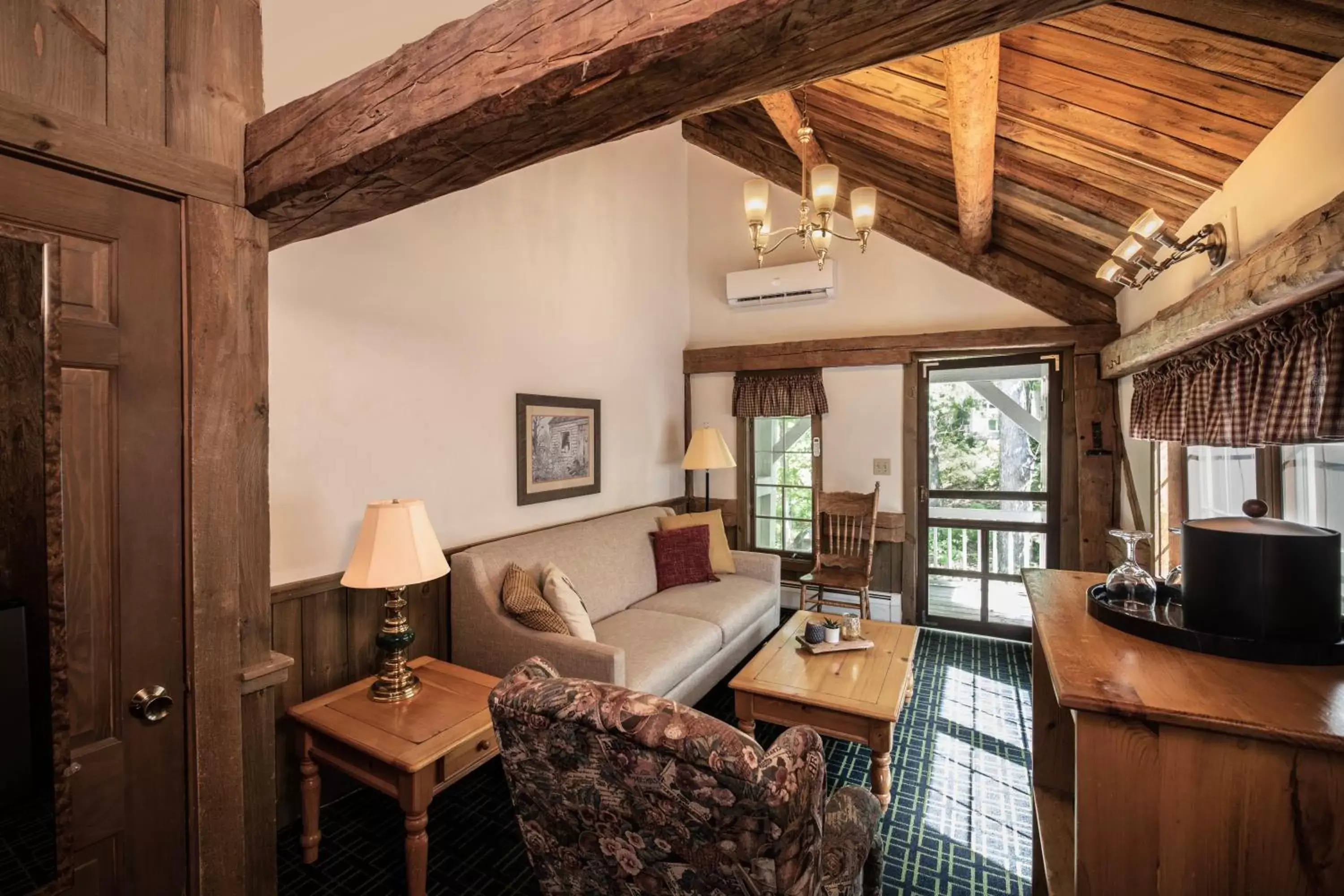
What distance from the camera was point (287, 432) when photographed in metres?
2.28

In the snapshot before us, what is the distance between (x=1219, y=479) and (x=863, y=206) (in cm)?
205

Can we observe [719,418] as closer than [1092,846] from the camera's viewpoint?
No

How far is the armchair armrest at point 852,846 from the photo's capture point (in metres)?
1.29

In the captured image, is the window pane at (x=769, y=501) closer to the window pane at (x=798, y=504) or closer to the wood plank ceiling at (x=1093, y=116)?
the window pane at (x=798, y=504)

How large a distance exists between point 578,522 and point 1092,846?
3109 mm

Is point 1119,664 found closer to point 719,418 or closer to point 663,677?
point 663,677

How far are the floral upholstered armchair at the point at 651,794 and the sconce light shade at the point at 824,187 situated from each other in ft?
7.51

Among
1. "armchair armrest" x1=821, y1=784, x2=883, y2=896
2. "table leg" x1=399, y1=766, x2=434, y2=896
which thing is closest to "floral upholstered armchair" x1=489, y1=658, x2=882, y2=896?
"armchair armrest" x1=821, y1=784, x2=883, y2=896

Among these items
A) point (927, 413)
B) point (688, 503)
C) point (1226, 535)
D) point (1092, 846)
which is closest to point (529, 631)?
point (1092, 846)

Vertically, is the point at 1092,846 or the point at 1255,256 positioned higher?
the point at 1255,256

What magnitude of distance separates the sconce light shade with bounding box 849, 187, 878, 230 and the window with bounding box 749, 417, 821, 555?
Result: 2.24 m

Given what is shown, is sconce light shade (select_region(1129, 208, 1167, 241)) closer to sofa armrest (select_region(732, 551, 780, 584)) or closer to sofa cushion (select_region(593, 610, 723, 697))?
sofa cushion (select_region(593, 610, 723, 697))

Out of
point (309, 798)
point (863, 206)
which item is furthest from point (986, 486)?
point (309, 798)

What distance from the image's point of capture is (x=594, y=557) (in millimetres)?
3412
